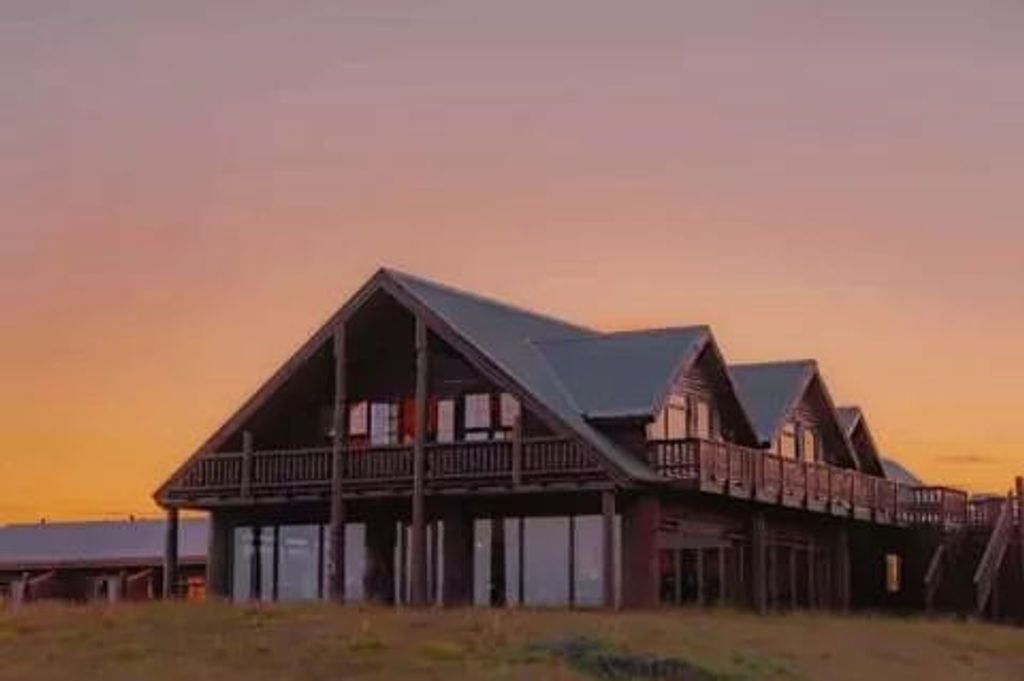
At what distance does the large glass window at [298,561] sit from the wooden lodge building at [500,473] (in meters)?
0.05

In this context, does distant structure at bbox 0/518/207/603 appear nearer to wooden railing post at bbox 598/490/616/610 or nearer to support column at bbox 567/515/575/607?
support column at bbox 567/515/575/607

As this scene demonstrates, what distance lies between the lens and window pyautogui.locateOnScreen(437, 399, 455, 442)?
48.2m

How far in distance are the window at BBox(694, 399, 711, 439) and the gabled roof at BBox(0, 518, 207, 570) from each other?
73.0 ft

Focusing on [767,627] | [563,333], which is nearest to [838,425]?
[563,333]

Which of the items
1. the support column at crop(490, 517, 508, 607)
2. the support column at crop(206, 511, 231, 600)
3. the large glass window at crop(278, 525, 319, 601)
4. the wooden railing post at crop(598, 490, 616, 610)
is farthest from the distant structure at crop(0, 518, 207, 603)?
the wooden railing post at crop(598, 490, 616, 610)

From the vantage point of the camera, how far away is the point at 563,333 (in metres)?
53.6

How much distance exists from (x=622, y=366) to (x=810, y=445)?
9.95m

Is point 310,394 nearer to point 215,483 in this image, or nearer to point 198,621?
point 215,483

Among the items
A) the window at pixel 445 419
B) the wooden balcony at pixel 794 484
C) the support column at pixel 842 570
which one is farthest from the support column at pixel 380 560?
the support column at pixel 842 570

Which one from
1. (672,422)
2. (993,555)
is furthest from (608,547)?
(993,555)

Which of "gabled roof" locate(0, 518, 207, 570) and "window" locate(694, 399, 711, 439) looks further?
"gabled roof" locate(0, 518, 207, 570)

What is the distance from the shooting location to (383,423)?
49.7 m

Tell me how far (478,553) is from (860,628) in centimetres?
991

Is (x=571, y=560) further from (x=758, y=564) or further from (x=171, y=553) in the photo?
(x=171, y=553)
